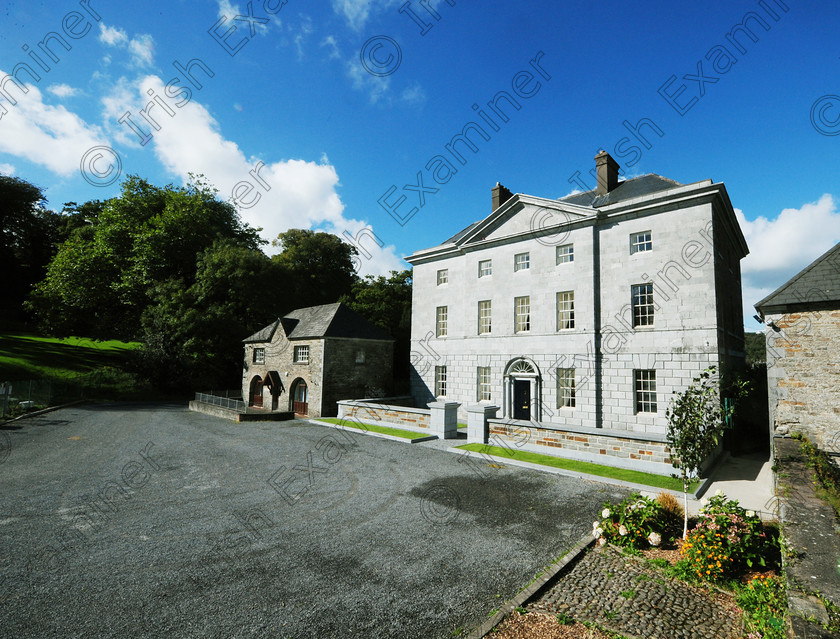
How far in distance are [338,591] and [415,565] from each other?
1401 millimetres

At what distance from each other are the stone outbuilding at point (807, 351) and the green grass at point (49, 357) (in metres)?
45.7

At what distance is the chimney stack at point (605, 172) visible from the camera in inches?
886

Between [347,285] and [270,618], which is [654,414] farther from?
[347,285]

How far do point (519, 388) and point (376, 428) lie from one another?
27.0ft

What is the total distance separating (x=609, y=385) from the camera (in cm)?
1897

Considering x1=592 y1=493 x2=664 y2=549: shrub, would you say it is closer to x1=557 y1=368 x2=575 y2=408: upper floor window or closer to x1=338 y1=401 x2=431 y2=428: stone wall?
x1=338 y1=401 x2=431 y2=428: stone wall

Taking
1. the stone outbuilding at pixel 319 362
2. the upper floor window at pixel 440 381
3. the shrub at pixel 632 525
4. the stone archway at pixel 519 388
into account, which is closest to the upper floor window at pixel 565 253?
the stone archway at pixel 519 388

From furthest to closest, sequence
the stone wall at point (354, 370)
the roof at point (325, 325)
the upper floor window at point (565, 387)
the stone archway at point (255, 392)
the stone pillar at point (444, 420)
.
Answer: the stone archway at point (255, 392) → the roof at point (325, 325) → the stone wall at point (354, 370) → the upper floor window at point (565, 387) → the stone pillar at point (444, 420)

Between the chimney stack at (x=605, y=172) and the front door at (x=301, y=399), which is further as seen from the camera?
the front door at (x=301, y=399)

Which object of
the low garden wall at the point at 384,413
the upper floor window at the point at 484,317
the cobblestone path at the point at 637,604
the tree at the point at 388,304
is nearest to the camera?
the cobblestone path at the point at 637,604

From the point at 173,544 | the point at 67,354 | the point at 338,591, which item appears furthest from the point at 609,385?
the point at 67,354

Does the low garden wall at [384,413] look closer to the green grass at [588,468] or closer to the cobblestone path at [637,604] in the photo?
the green grass at [588,468]

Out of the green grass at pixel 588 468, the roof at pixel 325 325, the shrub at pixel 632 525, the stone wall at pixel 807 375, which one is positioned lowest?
the green grass at pixel 588 468

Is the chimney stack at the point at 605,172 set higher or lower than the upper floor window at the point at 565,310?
higher
